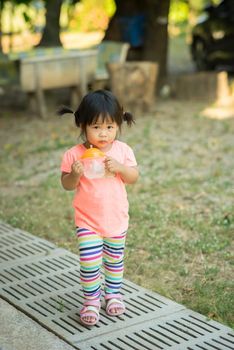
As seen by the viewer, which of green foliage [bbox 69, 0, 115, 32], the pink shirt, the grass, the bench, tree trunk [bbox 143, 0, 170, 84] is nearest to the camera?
the pink shirt

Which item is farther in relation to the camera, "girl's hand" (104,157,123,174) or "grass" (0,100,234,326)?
"grass" (0,100,234,326)

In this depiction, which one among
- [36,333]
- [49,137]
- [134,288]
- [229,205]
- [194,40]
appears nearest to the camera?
[36,333]

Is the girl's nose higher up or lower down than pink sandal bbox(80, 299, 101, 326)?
higher up

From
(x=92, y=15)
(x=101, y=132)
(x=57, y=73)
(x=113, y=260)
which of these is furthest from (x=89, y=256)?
(x=92, y=15)

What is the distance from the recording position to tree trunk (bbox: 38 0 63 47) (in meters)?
11.7

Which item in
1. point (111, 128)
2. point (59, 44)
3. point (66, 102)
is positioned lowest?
point (66, 102)

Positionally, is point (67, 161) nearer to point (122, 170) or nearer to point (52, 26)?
point (122, 170)

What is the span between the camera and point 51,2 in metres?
11.6

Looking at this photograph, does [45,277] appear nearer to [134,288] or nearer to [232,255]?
[134,288]

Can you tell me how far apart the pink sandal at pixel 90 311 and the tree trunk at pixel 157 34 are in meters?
9.03

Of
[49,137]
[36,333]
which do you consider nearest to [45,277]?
[36,333]

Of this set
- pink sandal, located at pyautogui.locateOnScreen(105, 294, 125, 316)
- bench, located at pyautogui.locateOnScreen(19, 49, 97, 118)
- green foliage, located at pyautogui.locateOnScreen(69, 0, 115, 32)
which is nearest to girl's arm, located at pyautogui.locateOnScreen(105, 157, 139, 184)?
pink sandal, located at pyautogui.locateOnScreen(105, 294, 125, 316)

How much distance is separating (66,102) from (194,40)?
13.3 ft

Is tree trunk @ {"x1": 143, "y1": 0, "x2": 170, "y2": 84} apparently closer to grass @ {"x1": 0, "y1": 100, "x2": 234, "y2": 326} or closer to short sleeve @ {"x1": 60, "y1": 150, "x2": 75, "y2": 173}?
grass @ {"x1": 0, "y1": 100, "x2": 234, "y2": 326}
